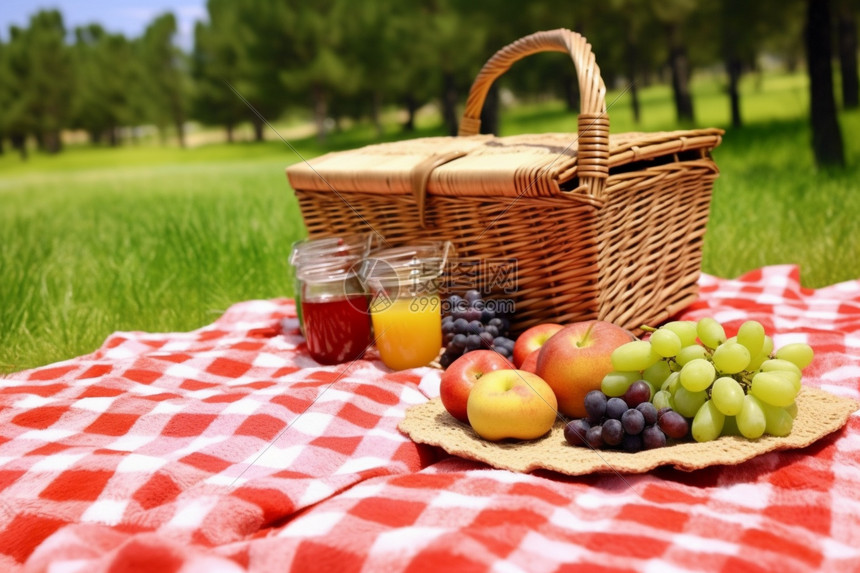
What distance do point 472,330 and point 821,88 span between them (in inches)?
139

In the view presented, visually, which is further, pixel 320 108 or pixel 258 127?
pixel 258 127

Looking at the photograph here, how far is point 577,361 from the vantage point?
4.36 feet

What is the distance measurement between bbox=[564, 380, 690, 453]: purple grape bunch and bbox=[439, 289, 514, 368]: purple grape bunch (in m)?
0.46

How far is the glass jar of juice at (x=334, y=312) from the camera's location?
1786mm

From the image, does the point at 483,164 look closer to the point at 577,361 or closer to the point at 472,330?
Answer: the point at 472,330

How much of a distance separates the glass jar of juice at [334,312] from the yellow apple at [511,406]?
1.86 feet

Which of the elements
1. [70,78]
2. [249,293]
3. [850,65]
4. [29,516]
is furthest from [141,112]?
[29,516]

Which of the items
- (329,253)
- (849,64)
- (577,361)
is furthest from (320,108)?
(577,361)

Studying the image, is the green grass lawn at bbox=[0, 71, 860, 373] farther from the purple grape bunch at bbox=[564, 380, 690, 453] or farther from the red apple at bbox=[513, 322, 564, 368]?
the purple grape bunch at bbox=[564, 380, 690, 453]

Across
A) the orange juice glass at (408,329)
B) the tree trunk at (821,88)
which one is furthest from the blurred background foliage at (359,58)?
the orange juice glass at (408,329)

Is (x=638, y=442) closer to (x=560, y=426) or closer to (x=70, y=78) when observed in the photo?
(x=560, y=426)

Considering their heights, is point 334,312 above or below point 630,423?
above

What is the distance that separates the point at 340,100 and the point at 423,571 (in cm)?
1802

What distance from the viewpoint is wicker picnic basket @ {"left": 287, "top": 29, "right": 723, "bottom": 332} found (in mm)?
1590
